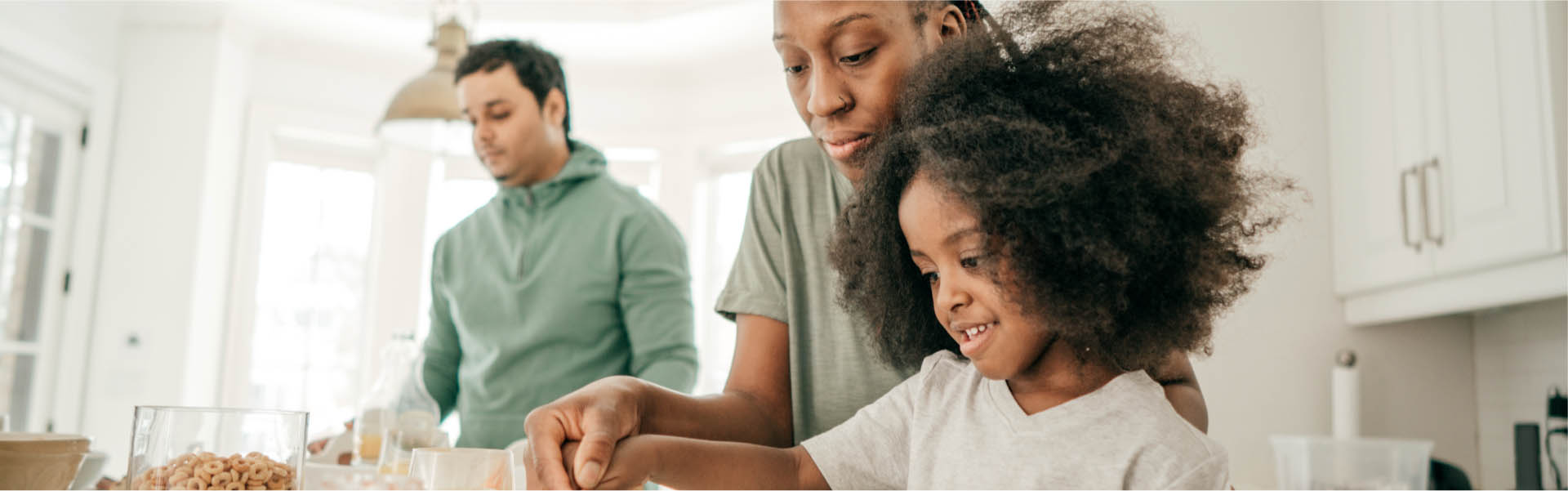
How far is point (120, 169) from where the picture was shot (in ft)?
12.1

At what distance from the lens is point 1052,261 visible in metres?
0.79

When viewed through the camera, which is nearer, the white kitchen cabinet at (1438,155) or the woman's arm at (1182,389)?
the woman's arm at (1182,389)

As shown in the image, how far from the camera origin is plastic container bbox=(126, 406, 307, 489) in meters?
0.73

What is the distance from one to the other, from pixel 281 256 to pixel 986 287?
375 cm

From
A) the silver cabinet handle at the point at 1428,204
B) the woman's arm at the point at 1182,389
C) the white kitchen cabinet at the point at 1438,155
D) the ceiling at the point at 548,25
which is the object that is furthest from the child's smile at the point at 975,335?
the ceiling at the point at 548,25

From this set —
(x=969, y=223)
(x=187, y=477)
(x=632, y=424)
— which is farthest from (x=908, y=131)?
(x=187, y=477)

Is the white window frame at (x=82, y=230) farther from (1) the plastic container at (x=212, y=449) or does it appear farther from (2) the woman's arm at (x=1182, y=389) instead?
(2) the woman's arm at (x=1182, y=389)

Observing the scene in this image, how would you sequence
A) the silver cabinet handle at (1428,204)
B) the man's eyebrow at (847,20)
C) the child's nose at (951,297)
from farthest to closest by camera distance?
the silver cabinet handle at (1428,204), the man's eyebrow at (847,20), the child's nose at (951,297)

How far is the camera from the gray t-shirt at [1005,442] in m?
0.76

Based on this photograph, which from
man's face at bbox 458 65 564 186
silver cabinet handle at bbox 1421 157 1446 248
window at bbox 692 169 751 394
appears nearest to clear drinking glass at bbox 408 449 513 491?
man's face at bbox 458 65 564 186

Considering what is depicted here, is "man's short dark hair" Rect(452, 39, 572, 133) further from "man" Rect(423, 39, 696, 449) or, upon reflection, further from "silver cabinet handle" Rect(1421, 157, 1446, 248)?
"silver cabinet handle" Rect(1421, 157, 1446, 248)

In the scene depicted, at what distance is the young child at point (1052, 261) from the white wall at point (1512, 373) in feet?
5.45

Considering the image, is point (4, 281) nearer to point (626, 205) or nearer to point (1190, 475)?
point (626, 205)

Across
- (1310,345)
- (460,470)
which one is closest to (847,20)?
(460,470)
